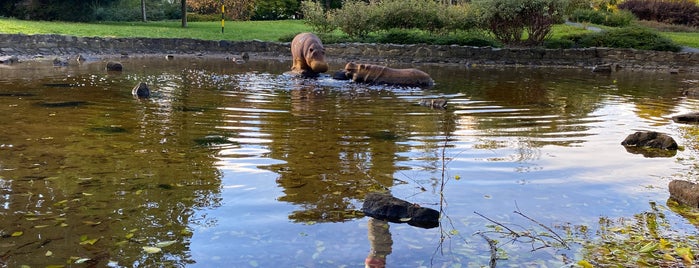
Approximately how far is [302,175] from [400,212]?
1.52m

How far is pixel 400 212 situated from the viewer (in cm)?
489

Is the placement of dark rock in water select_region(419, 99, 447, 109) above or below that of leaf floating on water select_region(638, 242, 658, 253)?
above

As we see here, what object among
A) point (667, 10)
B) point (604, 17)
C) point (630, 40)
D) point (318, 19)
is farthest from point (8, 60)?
point (667, 10)

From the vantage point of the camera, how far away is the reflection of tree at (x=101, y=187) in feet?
13.5

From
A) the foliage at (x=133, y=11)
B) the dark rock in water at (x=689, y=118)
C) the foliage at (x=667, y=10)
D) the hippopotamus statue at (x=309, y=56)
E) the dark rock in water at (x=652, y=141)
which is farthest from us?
the foliage at (x=667, y=10)

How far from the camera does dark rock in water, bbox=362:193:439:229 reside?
4805 millimetres

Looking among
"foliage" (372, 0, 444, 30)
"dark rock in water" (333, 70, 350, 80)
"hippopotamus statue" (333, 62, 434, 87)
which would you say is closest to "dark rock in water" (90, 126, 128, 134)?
"hippopotamus statue" (333, 62, 434, 87)

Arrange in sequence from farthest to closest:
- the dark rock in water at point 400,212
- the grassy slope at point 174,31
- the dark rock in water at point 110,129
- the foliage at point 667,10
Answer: the foliage at point 667,10 → the grassy slope at point 174,31 → the dark rock in water at point 110,129 → the dark rock in water at point 400,212

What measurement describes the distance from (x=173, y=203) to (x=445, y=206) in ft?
7.33

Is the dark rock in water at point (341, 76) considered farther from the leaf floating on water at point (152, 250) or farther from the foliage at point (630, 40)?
the foliage at point (630, 40)

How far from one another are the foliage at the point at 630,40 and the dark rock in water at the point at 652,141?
18.9m

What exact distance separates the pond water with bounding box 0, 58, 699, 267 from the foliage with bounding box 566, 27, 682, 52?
14163 mm

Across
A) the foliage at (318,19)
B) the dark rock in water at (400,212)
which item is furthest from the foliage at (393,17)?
the dark rock in water at (400,212)

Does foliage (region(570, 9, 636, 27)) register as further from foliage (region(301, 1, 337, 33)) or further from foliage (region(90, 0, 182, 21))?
foliage (region(90, 0, 182, 21))
